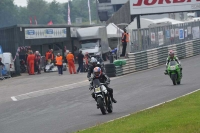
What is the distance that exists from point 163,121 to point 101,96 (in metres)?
4.12

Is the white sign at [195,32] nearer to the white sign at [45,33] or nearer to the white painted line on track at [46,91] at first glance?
the white sign at [45,33]

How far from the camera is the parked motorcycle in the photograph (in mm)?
14805

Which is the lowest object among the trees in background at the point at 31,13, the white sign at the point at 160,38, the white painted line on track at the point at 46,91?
the white painted line on track at the point at 46,91

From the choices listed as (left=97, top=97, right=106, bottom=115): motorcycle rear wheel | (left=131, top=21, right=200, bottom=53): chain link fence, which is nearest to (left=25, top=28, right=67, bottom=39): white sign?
(left=131, top=21, right=200, bottom=53): chain link fence

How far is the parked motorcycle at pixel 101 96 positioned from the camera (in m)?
14.8

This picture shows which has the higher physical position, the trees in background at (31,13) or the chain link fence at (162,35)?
the trees in background at (31,13)

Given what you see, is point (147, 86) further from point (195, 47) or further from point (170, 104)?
point (195, 47)

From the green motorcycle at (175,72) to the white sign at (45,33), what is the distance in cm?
2082

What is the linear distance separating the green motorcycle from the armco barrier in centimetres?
912

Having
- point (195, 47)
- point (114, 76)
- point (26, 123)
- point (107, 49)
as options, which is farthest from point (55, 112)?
point (107, 49)

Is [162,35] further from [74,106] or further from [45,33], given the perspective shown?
[74,106]

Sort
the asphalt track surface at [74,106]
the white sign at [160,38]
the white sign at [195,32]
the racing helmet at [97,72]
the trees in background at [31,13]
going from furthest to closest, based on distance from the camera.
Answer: the trees in background at [31,13] → the white sign at [195,32] → the white sign at [160,38] → the racing helmet at [97,72] → the asphalt track surface at [74,106]

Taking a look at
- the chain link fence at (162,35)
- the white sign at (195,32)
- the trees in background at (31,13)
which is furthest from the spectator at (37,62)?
the trees in background at (31,13)

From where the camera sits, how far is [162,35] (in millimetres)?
37938
